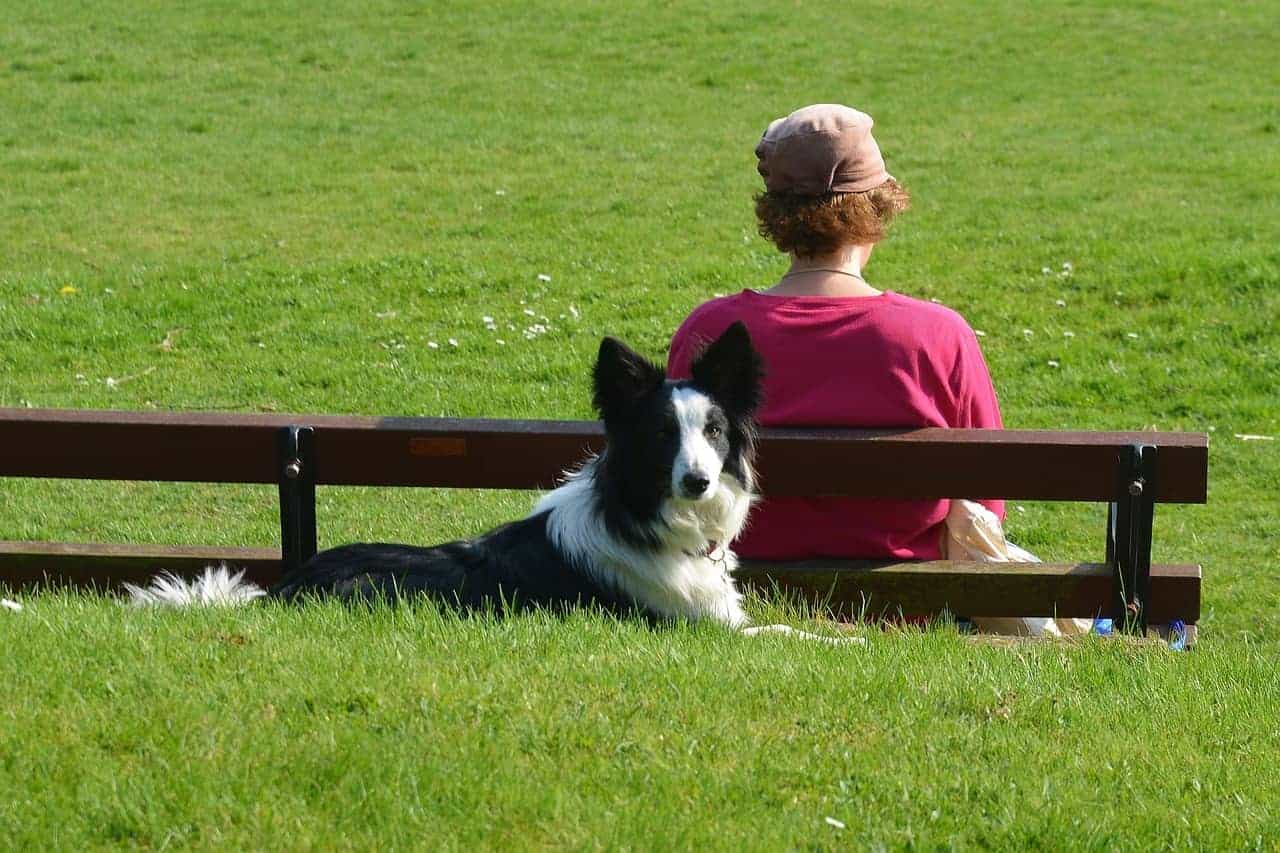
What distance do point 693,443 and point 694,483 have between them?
0.13 metres

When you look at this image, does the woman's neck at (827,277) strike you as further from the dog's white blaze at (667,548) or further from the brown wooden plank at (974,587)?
the brown wooden plank at (974,587)

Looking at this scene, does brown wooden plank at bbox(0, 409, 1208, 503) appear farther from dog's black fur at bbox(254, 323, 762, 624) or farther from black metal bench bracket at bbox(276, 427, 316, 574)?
dog's black fur at bbox(254, 323, 762, 624)

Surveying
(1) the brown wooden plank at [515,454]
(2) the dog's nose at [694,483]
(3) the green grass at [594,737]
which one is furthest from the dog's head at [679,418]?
(3) the green grass at [594,737]

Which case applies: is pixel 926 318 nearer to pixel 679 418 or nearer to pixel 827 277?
pixel 827 277

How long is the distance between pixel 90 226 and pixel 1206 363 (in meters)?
10.3

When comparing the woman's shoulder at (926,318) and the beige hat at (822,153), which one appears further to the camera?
the beige hat at (822,153)

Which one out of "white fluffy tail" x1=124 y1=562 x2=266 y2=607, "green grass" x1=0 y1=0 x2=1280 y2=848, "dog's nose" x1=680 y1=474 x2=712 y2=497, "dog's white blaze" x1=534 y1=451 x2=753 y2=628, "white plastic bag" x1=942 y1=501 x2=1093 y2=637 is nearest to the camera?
"green grass" x1=0 y1=0 x2=1280 y2=848

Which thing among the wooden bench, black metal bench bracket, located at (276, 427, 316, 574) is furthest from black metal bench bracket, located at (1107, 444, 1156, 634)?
black metal bench bracket, located at (276, 427, 316, 574)

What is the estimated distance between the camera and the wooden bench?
528 centimetres

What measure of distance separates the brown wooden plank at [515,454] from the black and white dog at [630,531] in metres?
0.17

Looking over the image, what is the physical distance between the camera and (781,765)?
401 cm

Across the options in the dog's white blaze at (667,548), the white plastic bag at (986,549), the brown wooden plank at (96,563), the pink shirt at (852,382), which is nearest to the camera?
the dog's white blaze at (667,548)

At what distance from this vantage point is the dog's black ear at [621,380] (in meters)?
5.00

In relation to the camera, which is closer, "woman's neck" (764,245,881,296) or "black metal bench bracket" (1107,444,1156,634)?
"black metal bench bracket" (1107,444,1156,634)
